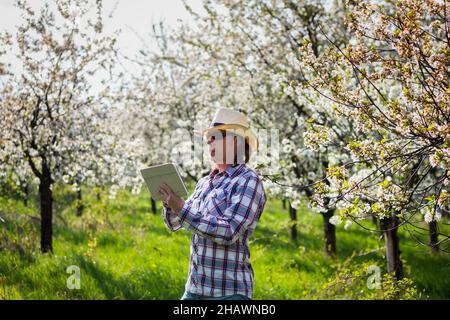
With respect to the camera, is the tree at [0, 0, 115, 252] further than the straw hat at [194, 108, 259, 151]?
Yes

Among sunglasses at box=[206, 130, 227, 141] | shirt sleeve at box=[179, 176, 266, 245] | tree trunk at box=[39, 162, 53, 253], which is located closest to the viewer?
shirt sleeve at box=[179, 176, 266, 245]

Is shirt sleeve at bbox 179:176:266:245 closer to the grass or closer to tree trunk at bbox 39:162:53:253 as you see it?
the grass

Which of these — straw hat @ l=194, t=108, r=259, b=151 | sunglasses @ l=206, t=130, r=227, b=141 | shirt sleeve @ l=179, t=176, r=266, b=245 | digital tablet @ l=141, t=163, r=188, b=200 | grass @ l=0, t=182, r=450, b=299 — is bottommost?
grass @ l=0, t=182, r=450, b=299

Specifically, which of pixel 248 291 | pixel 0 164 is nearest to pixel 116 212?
pixel 0 164

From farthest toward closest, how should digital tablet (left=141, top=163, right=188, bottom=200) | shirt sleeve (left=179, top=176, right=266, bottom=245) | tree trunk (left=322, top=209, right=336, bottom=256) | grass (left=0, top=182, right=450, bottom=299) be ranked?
tree trunk (left=322, top=209, right=336, bottom=256) → grass (left=0, top=182, right=450, bottom=299) → digital tablet (left=141, top=163, right=188, bottom=200) → shirt sleeve (left=179, top=176, right=266, bottom=245)

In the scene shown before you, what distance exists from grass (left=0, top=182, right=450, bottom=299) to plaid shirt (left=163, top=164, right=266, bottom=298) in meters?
2.78

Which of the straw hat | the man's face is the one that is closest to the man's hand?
the man's face

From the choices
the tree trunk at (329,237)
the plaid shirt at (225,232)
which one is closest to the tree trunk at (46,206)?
the tree trunk at (329,237)

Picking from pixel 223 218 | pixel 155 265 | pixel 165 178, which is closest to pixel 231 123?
pixel 165 178

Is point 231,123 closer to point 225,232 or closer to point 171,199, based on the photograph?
point 171,199

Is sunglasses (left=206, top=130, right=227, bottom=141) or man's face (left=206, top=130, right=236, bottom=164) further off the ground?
sunglasses (left=206, top=130, right=227, bottom=141)

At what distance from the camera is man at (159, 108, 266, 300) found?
283 centimetres

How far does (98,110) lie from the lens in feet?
31.2
